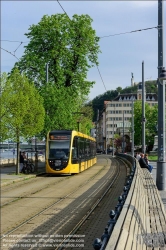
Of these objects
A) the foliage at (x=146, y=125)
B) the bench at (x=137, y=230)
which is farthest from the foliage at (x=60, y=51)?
the foliage at (x=146, y=125)

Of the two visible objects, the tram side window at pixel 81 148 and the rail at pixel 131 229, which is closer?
the rail at pixel 131 229

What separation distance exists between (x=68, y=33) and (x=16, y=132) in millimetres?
15137

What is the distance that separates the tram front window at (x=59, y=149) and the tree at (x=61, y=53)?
9412 mm

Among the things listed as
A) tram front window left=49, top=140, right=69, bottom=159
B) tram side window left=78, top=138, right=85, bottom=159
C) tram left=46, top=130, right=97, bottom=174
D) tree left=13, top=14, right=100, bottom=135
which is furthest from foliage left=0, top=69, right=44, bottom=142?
tree left=13, top=14, right=100, bottom=135

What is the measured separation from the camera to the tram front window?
3179cm

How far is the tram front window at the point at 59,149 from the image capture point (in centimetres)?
3179

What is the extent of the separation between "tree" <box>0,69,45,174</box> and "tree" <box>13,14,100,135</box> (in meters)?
9.34

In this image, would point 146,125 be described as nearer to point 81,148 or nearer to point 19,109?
point 81,148

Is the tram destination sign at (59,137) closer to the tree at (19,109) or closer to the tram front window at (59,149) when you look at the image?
the tram front window at (59,149)

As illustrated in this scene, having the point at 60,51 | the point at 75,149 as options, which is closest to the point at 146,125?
the point at 60,51

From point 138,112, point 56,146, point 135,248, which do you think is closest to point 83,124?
point 138,112

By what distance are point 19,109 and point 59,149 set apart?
4197mm

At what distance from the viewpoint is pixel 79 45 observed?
44.4 meters

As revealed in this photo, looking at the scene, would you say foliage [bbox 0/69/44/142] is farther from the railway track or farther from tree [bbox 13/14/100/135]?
the railway track
